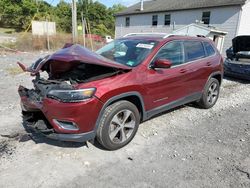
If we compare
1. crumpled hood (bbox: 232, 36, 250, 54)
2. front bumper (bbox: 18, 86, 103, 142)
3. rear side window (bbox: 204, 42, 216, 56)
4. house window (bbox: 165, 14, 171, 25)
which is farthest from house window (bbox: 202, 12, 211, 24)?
front bumper (bbox: 18, 86, 103, 142)

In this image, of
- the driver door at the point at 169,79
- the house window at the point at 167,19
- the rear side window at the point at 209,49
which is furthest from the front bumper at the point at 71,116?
the house window at the point at 167,19

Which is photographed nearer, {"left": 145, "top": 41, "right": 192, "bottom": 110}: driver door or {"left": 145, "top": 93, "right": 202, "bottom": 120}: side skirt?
{"left": 145, "top": 41, "right": 192, "bottom": 110}: driver door

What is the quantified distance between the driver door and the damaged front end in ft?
2.12

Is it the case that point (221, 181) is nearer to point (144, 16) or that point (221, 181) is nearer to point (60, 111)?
point (60, 111)

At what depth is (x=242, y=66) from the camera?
28.5ft

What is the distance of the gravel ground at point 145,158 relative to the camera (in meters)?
2.97

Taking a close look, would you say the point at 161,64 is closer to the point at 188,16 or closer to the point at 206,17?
the point at 206,17

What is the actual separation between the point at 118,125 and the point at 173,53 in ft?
5.96

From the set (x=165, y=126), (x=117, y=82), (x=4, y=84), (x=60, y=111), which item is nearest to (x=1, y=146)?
(x=60, y=111)

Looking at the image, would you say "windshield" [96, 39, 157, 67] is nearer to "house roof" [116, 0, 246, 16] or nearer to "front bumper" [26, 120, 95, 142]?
"front bumper" [26, 120, 95, 142]

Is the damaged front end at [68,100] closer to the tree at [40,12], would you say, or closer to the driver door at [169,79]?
the driver door at [169,79]

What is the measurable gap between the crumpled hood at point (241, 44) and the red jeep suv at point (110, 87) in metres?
4.74

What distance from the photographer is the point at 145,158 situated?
3486 millimetres

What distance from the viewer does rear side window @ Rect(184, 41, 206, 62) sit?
4.75 m
